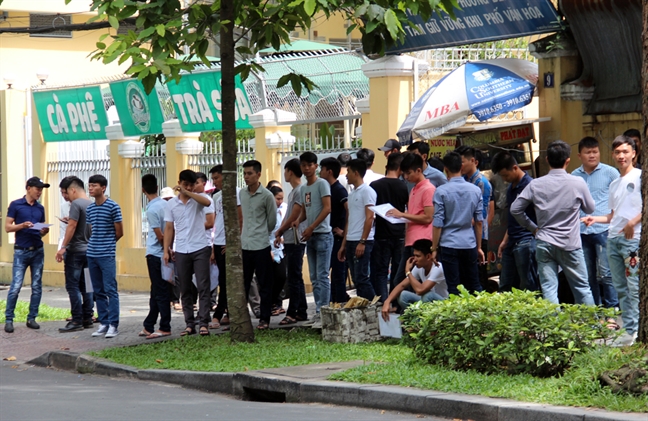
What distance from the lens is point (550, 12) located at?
491 inches

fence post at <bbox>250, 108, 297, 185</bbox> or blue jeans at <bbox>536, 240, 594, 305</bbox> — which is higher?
fence post at <bbox>250, 108, 297, 185</bbox>

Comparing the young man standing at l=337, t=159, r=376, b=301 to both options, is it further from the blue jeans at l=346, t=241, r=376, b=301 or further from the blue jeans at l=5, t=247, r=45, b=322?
the blue jeans at l=5, t=247, r=45, b=322

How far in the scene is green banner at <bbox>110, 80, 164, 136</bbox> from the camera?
18625mm

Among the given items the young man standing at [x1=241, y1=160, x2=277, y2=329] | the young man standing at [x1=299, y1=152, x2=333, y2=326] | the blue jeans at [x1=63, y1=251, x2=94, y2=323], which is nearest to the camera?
the young man standing at [x1=241, y1=160, x2=277, y2=329]

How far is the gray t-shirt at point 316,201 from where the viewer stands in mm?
11336

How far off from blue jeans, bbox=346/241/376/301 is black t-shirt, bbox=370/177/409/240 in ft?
0.70

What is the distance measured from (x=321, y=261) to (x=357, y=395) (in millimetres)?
3960

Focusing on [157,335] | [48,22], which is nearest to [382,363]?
[157,335]

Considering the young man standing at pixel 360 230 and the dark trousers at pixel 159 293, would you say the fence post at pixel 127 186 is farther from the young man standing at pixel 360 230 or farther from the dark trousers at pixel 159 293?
the young man standing at pixel 360 230

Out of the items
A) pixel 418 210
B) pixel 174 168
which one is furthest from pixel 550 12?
pixel 174 168

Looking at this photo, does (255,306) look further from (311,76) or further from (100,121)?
(100,121)

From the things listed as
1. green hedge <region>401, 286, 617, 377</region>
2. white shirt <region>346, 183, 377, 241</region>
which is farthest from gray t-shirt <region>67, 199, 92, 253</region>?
green hedge <region>401, 286, 617, 377</region>

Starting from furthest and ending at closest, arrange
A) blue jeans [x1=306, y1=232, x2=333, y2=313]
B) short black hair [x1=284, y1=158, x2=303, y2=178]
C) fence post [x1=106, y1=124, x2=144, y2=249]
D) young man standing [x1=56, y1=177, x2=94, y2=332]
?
fence post [x1=106, y1=124, x2=144, y2=249] < young man standing [x1=56, y1=177, x2=94, y2=332] < short black hair [x1=284, y1=158, x2=303, y2=178] < blue jeans [x1=306, y1=232, x2=333, y2=313]

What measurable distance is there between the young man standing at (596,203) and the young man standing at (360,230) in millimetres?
2213
